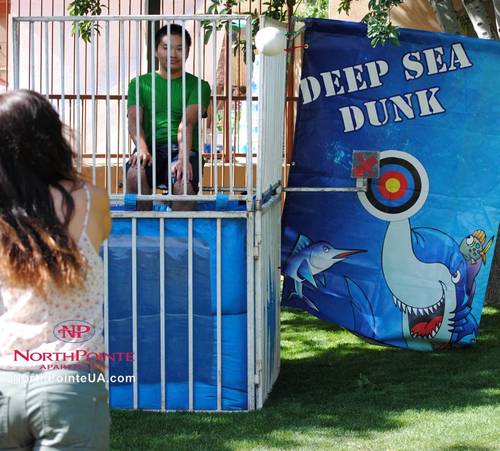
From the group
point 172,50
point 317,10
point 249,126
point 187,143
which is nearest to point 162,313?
point 187,143

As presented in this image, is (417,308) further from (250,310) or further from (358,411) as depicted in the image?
(250,310)

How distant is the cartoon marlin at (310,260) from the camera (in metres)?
7.44

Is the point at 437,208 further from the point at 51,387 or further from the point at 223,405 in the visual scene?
the point at 51,387

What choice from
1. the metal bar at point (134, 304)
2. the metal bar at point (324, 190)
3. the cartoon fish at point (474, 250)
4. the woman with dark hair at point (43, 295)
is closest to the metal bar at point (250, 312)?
the metal bar at point (134, 304)

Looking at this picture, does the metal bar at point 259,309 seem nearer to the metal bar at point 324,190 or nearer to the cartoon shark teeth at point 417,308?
the metal bar at point 324,190

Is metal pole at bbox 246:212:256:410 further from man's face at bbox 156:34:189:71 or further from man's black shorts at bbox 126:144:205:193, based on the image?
man's face at bbox 156:34:189:71

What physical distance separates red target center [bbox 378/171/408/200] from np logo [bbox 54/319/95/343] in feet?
15.7

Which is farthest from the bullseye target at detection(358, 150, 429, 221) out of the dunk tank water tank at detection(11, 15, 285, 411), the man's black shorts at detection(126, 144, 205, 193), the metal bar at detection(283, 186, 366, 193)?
the dunk tank water tank at detection(11, 15, 285, 411)

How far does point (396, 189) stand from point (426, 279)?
2.20 feet

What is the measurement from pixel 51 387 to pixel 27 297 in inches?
9.6

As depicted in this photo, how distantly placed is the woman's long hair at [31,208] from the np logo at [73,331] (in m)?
0.09

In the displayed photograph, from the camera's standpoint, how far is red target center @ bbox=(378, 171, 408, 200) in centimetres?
732

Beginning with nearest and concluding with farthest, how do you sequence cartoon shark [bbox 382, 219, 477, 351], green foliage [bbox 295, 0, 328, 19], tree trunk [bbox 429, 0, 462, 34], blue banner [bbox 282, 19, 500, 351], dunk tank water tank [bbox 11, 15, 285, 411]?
dunk tank water tank [bbox 11, 15, 285, 411] → blue banner [bbox 282, 19, 500, 351] → cartoon shark [bbox 382, 219, 477, 351] → tree trunk [bbox 429, 0, 462, 34] → green foliage [bbox 295, 0, 328, 19]

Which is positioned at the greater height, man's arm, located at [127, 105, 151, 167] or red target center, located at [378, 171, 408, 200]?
man's arm, located at [127, 105, 151, 167]
